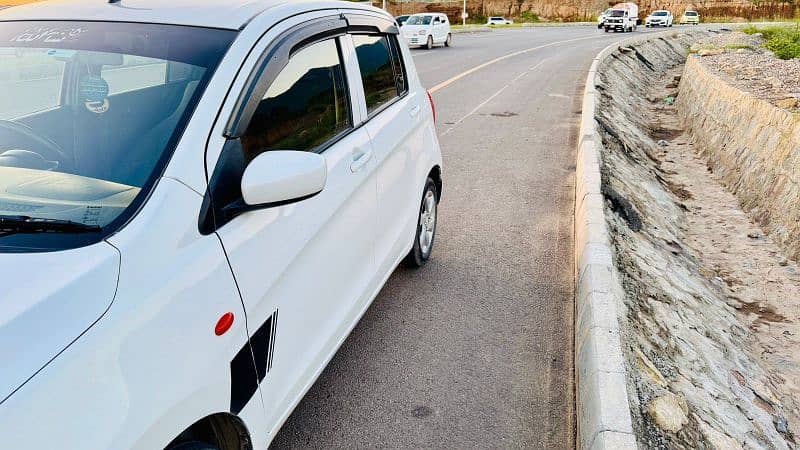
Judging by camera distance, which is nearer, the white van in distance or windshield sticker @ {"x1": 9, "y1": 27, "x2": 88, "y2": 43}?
windshield sticker @ {"x1": 9, "y1": 27, "x2": 88, "y2": 43}

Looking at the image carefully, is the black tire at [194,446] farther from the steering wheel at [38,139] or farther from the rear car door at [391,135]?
the rear car door at [391,135]

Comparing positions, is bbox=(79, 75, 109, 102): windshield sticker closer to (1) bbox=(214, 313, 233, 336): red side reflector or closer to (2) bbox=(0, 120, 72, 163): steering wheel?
(2) bbox=(0, 120, 72, 163): steering wheel

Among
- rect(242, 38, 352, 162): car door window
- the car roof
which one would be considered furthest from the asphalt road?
the car roof

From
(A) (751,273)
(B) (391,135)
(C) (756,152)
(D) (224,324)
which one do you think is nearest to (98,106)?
(D) (224,324)

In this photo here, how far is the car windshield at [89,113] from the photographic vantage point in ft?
6.93

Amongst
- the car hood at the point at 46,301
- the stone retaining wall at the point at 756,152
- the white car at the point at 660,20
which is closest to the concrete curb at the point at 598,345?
the car hood at the point at 46,301

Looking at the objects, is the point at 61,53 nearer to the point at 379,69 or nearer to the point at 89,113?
the point at 89,113

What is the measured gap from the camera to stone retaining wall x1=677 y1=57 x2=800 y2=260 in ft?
26.1

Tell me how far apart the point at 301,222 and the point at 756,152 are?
28.7 ft

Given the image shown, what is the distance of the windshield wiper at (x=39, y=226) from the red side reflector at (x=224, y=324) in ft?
1.54

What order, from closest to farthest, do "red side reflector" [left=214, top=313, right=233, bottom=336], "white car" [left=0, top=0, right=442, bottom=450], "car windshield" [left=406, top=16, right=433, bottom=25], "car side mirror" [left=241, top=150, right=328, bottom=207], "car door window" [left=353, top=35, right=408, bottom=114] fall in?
"white car" [left=0, top=0, right=442, bottom=450], "red side reflector" [left=214, top=313, right=233, bottom=336], "car side mirror" [left=241, top=150, right=328, bottom=207], "car door window" [left=353, top=35, right=408, bottom=114], "car windshield" [left=406, top=16, right=433, bottom=25]

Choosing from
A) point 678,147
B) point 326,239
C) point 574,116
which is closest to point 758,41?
point 678,147

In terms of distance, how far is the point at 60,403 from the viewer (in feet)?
5.06

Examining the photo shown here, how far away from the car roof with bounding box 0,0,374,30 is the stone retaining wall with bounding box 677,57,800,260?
697cm
